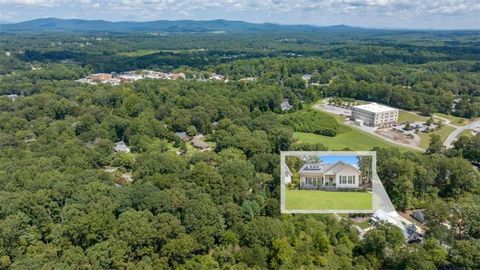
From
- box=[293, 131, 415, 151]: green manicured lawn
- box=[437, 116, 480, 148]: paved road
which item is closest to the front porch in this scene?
box=[293, 131, 415, 151]: green manicured lawn

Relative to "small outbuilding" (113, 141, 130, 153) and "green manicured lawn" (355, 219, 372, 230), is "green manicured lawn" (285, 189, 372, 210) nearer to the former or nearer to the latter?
"green manicured lawn" (355, 219, 372, 230)

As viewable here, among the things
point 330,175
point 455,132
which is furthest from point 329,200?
point 455,132

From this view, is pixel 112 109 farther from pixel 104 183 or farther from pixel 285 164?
pixel 285 164

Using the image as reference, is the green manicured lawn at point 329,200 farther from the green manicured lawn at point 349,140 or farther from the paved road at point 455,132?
the paved road at point 455,132

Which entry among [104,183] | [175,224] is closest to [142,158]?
[104,183]

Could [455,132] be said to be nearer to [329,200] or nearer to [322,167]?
[329,200]

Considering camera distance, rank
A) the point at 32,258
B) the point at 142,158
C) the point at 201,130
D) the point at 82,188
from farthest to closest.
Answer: the point at 201,130, the point at 142,158, the point at 82,188, the point at 32,258
